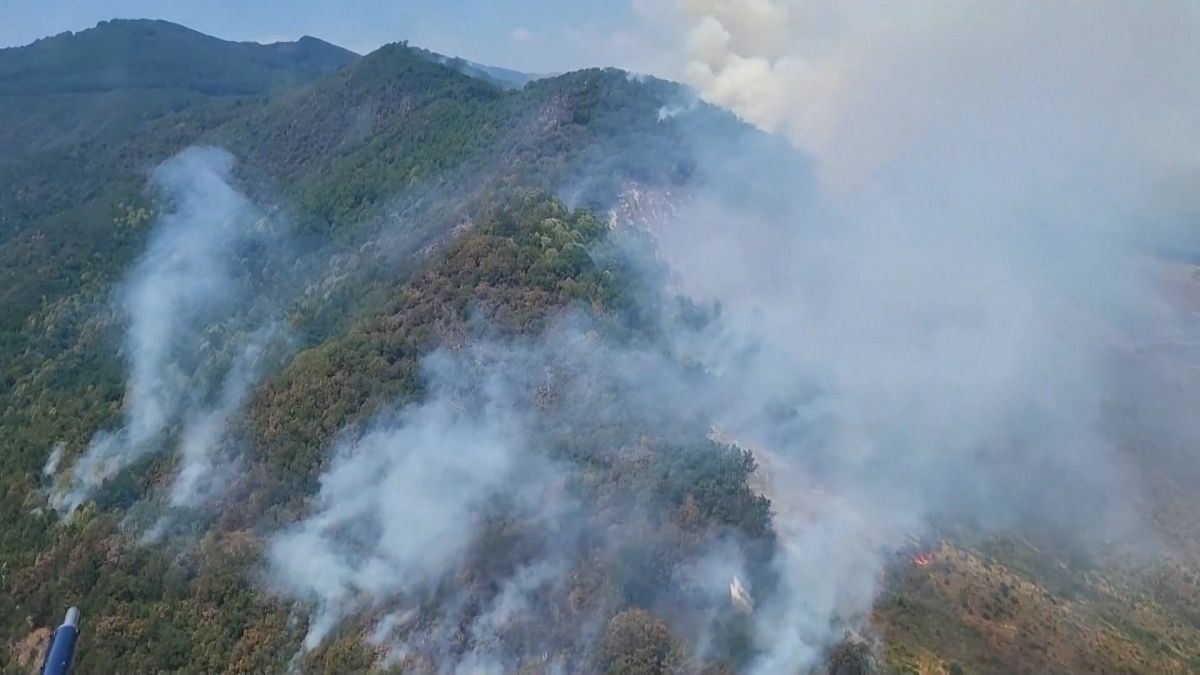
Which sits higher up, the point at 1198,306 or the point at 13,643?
the point at 1198,306

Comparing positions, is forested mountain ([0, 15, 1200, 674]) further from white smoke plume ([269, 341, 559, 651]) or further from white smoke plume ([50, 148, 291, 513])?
white smoke plume ([50, 148, 291, 513])

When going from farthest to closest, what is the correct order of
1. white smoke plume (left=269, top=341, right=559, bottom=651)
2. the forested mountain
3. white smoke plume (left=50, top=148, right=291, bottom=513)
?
white smoke plume (left=50, top=148, right=291, bottom=513) < white smoke plume (left=269, top=341, right=559, bottom=651) < the forested mountain

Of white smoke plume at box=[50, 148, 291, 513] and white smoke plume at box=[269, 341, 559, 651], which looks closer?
white smoke plume at box=[269, 341, 559, 651]

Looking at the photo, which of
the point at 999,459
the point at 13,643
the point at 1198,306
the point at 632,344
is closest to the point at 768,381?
the point at 632,344

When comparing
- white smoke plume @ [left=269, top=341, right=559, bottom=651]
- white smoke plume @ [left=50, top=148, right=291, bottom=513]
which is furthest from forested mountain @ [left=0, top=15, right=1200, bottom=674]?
white smoke plume @ [left=50, top=148, right=291, bottom=513]

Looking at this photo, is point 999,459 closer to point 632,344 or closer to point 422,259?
point 632,344

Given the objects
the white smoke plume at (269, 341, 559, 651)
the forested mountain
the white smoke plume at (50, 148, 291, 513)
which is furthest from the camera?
the white smoke plume at (50, 148, 291, 513)

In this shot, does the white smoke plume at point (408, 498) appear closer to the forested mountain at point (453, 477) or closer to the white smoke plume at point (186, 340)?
the forested mountain at point (453, 477)

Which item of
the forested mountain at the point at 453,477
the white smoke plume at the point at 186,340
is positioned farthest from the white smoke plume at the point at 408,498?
the white smoke plume at the point at 186,340
